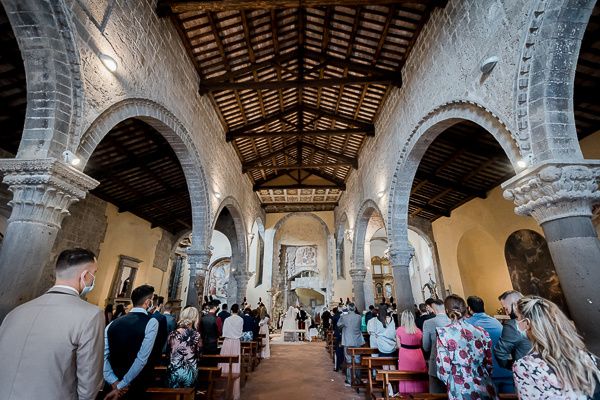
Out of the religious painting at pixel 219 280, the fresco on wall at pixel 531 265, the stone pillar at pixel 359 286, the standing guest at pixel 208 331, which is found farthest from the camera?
the religious painting at pixel 219 280

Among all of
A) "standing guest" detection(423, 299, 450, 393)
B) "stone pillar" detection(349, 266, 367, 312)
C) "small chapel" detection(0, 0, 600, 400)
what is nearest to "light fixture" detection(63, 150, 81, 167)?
"small chapel" detection(0, 0, 600, 400)

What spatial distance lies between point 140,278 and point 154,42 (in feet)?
32.6

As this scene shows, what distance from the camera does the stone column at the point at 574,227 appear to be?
252 cm

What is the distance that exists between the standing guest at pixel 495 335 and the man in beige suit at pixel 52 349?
2920 mm

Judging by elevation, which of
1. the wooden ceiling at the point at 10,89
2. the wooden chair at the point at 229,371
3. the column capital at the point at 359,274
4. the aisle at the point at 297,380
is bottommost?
the aisle at the point at 297,380

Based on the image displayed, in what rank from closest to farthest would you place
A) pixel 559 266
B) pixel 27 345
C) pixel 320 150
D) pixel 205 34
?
pixel 27 345 → pixel 559 266 → pixel 205 34 → pixel 320 150

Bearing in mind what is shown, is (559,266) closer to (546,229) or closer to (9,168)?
(546,229)

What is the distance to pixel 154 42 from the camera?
4.91 metres

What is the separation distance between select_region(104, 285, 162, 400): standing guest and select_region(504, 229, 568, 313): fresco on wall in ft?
31.7

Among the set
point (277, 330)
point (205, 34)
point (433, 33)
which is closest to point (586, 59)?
point (433, 33)

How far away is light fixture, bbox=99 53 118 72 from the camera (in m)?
3.54

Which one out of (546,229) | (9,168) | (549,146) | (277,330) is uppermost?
(549,146)

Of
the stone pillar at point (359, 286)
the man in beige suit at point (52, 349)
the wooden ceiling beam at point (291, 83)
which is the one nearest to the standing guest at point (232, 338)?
the man in beige suit at point (52, 349)

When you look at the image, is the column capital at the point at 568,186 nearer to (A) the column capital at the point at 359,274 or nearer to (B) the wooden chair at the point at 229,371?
(B) the wooden chair at the point at 229,371
